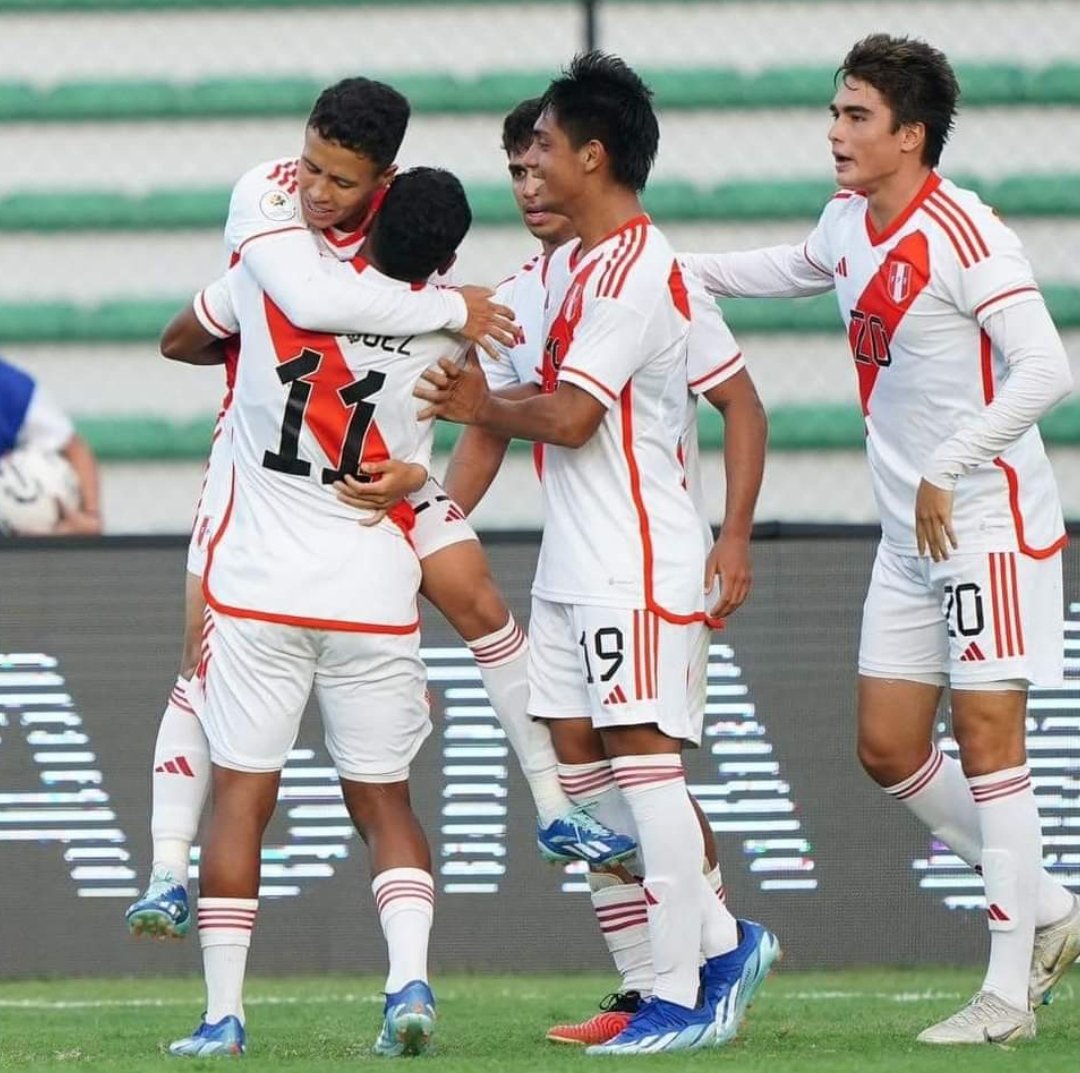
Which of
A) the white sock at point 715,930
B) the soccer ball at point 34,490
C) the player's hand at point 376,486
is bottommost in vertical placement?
the white sock at point 715,930

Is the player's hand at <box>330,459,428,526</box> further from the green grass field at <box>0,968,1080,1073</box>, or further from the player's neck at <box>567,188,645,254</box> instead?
the green grass field at <box>0,968,1080,1073</box>

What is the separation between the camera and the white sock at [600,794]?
5.34m

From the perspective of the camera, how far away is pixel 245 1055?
5.00m

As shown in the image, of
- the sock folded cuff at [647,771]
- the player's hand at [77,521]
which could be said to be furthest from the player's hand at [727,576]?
the player's hand at [77,521]

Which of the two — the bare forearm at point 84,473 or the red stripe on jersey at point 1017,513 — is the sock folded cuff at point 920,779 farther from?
the bare forearm at point 84,473

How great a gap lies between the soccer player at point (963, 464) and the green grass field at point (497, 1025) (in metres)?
0.35

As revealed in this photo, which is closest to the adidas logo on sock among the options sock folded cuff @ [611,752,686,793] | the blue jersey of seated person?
sock folded cuff @ [611,752,686,793]

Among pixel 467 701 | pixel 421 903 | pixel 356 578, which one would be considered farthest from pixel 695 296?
pixel 467 701

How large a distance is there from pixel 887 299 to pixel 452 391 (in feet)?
3.35

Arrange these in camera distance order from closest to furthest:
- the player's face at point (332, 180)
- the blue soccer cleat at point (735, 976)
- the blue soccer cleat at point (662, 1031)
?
the player's face at point (332, 180) < the blue soccer cleat at point (662, 1031) < the blue soccer cleat at point (735, 976)

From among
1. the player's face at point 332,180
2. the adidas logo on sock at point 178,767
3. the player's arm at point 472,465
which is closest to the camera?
the player's face at point 332,180

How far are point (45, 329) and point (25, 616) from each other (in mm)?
3201

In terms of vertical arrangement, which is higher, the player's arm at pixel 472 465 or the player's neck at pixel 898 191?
the player's neck at pixel 898 191

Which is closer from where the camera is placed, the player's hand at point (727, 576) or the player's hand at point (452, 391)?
the player's hand at point (452, 391)
